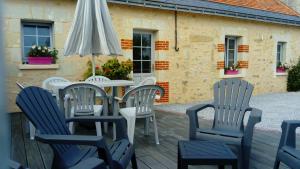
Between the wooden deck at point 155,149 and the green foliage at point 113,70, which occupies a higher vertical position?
the green foliage at point 113,70

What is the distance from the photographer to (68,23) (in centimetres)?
696

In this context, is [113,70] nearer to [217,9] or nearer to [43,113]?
[217,9]

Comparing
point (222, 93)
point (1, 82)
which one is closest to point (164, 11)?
point (222, 93)

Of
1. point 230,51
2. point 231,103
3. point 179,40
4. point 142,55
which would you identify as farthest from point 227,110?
point 230,51

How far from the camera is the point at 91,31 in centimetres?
493

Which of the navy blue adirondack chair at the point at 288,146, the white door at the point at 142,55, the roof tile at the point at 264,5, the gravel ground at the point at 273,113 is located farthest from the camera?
the roof tile at the point at 264,5

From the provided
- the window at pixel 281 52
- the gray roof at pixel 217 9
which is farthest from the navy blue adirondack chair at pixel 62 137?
the window at pixel 281 52

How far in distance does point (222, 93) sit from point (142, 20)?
4680 millimetres

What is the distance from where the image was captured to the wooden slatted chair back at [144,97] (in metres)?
3.95

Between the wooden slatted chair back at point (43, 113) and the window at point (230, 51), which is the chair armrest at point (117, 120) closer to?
the wooden slatted chair back at point (43, 113)

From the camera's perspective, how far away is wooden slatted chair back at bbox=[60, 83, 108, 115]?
3949 millimetres

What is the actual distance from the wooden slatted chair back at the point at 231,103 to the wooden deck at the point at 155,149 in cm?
50

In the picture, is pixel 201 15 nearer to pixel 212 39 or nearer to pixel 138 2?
pixel 212 39

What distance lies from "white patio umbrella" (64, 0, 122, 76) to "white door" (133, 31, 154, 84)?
123 inches
